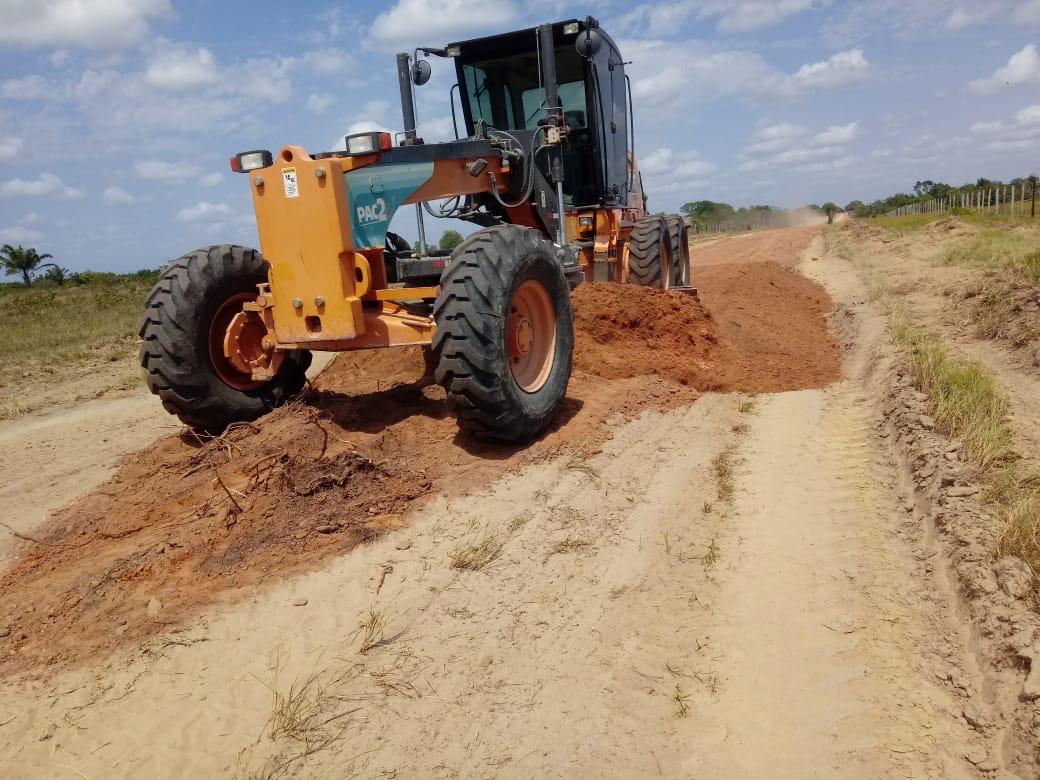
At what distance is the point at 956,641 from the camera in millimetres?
3180

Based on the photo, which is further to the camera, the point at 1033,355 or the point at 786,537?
the point at 1033,355

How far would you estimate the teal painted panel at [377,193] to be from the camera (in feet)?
17.5

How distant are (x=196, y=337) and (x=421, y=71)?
418 centimetres

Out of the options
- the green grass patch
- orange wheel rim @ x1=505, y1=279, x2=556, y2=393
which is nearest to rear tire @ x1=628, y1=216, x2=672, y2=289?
orange wheel rim @ x1=505, y1=279, x2=556, y2=393

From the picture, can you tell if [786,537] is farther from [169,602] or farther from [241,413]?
[241,413]

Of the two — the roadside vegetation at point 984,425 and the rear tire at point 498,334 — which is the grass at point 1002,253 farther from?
the rear tire at point 498,334

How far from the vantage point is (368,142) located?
5.29 meters

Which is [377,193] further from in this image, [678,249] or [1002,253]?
[1002,253]

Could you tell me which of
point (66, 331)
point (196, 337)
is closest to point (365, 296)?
point (196, 337)

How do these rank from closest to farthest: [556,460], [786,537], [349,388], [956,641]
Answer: [956,641] → [786,537] → [556,460] → [349,388]

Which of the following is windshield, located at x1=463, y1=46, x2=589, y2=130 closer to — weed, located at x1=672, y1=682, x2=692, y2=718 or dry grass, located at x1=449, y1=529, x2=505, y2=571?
dry grass, located at x1=449, y1=529, x2=505, y2=571

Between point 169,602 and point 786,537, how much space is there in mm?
3095

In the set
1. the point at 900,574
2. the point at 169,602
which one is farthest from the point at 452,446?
the point at 900,574

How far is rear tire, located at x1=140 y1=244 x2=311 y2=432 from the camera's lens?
17.7ft
